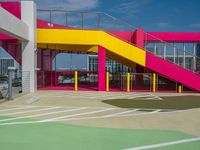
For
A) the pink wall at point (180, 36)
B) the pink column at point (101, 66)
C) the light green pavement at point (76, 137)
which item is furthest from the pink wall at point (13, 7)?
the pink wall at point (180, 36)

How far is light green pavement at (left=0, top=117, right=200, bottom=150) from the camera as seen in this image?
600 cm

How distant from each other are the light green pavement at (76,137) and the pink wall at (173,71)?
14.2 metres

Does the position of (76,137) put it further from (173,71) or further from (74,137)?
(173,71)

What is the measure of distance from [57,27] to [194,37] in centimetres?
1399

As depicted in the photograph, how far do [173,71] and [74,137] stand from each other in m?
15.8

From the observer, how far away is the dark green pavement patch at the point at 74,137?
236 inches

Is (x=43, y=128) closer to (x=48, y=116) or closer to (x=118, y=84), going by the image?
(x=48, y=116)

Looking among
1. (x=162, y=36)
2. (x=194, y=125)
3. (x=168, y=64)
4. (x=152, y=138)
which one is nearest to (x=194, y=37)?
(x=162, y=36)

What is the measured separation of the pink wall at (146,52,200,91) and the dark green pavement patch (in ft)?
46.6

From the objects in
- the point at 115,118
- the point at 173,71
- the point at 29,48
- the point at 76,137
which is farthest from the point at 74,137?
the point at 173,71

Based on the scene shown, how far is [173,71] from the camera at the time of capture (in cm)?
2119

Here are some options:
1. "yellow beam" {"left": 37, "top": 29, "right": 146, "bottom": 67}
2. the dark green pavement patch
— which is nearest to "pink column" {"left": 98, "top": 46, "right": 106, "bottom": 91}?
"yellow beam" {"left": 37, "top": 29, "right": 146, "bottom": 67}

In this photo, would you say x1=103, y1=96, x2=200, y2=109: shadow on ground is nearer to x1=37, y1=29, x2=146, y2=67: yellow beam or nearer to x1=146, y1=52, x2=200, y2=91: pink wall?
x1=146, y1=52, x2=200, y2=91: pink wall

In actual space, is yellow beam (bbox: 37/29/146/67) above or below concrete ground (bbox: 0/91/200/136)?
above
